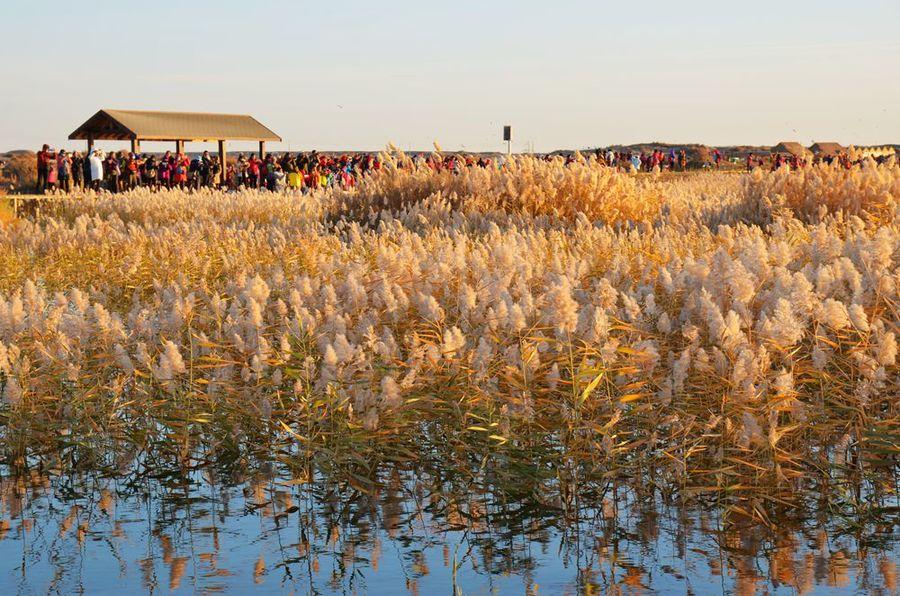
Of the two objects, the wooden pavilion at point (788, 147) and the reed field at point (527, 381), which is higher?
the wooden pavilion at point (788, 147)

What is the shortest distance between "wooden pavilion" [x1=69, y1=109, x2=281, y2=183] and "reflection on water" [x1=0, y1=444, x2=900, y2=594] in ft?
125

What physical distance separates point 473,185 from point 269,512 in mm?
11234

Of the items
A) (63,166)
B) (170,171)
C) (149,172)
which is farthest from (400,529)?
(149,172)

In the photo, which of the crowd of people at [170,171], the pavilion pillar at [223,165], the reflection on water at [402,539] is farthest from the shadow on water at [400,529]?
the pavilion pillar at [223,165]

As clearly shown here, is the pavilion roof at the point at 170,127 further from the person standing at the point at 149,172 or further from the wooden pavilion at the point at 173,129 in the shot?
the person standing at the point at 149,172

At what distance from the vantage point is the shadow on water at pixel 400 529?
5.05 m

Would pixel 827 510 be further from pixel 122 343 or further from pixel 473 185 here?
pixel 473 185

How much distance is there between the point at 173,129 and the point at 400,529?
144 ft

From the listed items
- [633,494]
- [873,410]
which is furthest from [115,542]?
[873,410]

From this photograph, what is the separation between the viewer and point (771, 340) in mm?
6176

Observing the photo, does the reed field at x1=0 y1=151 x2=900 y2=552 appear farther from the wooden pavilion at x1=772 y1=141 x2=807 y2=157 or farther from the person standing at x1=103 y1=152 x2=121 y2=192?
the wooden pavilion at x1=772 y1=141 x2=807 y2=157

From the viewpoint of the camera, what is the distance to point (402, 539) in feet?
18.1

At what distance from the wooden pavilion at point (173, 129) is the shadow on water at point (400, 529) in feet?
125

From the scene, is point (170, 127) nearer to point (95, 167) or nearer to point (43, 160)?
point (43, 160)
